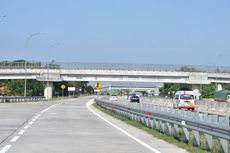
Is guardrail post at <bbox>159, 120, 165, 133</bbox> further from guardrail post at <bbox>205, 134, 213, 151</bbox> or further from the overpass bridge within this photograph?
the overpass bridge

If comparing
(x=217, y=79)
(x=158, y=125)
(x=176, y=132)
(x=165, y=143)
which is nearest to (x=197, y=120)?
(x=165, y=143)

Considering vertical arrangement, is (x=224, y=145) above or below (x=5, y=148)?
above

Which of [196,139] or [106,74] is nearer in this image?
[196,139]

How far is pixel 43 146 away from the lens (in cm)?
1592

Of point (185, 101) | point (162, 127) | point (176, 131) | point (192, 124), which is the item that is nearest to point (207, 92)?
point (185, 101)

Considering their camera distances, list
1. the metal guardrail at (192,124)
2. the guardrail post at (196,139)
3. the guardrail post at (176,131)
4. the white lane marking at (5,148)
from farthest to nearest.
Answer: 1. the guardrail post at (176,131)
2. the guardrail post at (196,139)
3. the white lane marking at (5,148)
4. the metal guardrail at (192,124)

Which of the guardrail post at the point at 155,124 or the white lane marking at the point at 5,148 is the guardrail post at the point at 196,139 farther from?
the guardrail post at the point at 155,124

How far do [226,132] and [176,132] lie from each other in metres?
6.21

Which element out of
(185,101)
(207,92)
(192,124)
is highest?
(207,92)

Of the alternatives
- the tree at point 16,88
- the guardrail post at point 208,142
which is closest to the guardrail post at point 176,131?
the guardrail post at point 208,142

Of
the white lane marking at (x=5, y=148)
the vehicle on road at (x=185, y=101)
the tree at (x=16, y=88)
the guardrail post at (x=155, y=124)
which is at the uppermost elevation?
the tree at (x=16, y=88)

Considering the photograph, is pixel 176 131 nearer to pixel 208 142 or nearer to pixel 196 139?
pixel 196 139

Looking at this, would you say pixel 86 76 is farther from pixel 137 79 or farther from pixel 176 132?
pixel 176 132

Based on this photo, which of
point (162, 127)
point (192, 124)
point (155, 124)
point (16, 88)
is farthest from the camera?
point (16, 88)
